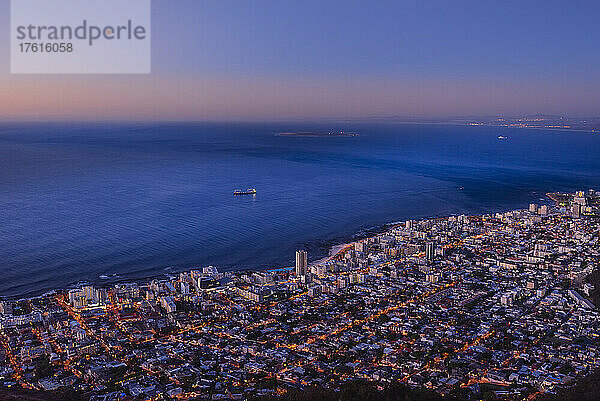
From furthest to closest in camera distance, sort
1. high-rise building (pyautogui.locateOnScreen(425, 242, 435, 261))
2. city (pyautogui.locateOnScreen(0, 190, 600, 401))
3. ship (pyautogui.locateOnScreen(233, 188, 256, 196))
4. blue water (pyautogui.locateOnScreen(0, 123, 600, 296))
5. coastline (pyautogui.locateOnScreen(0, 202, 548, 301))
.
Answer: ship (pyautogui.locateOnScreen(233, 188, 256, 196)), high-rise building (pyautogui.locateOnScreen(425, 242, 435, 261)), blue water (pyautogui.locateOnScreen(0, 123, 600, 296)), coastline (pyautogui.locateOnScreen(0, 202, 548, 301)), city (pyautogui.locateOnScreen(0, 190, 600, 401))

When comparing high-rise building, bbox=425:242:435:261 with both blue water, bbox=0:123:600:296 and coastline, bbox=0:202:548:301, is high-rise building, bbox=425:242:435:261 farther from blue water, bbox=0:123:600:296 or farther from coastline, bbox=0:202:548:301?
blue water, bbox=0:123:600:296

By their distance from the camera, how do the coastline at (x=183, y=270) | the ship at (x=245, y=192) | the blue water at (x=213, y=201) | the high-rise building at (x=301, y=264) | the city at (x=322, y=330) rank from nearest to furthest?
1. the city at (x=322, y=330)
2. the coastline at (x=183, y=270)
3. the high-rise building at (x=301, y=264)
4. the blue water at (x=213, y=201)
5. the ship at (x=245, y=192)

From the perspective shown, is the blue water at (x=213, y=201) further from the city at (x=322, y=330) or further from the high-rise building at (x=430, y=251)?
the high-rise building at (x=430, y=251)

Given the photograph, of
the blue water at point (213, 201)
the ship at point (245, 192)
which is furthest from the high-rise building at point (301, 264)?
the ship at point (245, 192)

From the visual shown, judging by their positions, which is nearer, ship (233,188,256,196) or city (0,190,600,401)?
city (0,190,600,401)

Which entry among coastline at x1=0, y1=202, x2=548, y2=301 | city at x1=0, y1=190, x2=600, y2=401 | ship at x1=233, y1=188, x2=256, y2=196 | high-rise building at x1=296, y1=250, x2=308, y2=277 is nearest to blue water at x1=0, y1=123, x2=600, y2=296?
coastline at x1=0, y1=202, x2=548, y2=301

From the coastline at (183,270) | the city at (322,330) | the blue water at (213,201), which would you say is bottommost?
the city at (322,330)

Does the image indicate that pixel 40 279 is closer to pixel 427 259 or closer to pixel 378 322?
pixel 378 322
